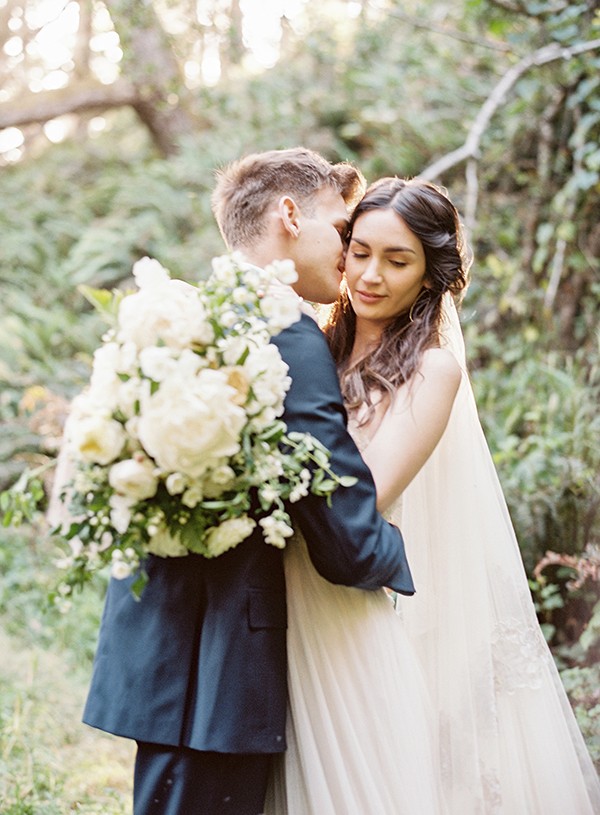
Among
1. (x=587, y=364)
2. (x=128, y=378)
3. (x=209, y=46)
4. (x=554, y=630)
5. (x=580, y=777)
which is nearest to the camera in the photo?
(x=128, y=378)

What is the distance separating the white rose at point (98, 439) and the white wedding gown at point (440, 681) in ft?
2.36

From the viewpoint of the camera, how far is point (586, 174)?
6.10 m

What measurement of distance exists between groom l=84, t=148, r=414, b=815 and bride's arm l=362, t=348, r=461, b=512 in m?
0.16

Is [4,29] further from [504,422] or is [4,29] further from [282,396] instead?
[282,396]

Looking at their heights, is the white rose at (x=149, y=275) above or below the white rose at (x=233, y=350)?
above

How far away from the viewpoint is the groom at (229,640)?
2.04m

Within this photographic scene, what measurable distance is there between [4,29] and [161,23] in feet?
14.3

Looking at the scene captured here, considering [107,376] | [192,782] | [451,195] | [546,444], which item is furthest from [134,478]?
[451,195]

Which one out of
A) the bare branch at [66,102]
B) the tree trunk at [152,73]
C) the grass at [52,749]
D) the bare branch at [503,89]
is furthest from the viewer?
the bare branch at [66,102]

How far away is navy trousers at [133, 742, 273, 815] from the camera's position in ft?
6.82

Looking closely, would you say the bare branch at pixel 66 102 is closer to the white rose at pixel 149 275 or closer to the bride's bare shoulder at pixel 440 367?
the bride's bare shoulder at pixel 440 367

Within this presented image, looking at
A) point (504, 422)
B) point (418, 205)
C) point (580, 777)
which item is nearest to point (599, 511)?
point (504, 422)

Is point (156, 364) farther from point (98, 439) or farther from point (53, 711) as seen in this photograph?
point (53, 711)

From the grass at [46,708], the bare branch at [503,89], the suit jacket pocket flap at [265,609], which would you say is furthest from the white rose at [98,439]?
the bare branch at [503,89]
